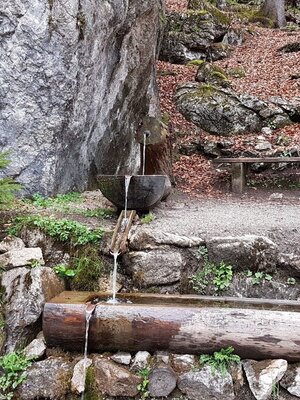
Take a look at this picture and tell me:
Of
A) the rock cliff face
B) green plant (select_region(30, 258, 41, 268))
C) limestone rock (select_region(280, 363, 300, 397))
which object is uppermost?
the rock cliff face

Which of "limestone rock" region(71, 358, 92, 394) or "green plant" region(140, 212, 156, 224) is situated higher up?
"green plant" region(140, 212, 156, 224)

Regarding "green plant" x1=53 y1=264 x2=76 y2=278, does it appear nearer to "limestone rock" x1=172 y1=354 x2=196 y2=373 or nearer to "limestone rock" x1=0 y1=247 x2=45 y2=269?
"limestone rock" x1=0 y1=247 x2=45 y2=269

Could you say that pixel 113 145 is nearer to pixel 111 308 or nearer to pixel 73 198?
pixel 73 198

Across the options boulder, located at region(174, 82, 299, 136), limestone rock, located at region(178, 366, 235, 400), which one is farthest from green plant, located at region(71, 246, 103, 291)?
boulder, located at region(174, 82, 299, 136)

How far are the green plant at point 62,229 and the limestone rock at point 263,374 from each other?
2.10 m

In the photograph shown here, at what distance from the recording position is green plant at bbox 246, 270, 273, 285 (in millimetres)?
4148

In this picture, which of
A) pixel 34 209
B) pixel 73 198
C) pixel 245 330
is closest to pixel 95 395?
pixel 245 330

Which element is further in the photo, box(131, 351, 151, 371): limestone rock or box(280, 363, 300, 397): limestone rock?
Result: box(131, 351, 151, 371): limestone rock

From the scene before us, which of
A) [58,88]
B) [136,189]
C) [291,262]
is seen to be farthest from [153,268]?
[58,88]

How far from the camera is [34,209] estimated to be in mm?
5262

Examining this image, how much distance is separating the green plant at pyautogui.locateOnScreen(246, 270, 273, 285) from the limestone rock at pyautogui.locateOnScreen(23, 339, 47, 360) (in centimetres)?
224

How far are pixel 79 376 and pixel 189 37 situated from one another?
12.3 meters

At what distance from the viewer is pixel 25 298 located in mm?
3631

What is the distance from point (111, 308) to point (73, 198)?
2992 millimetres
